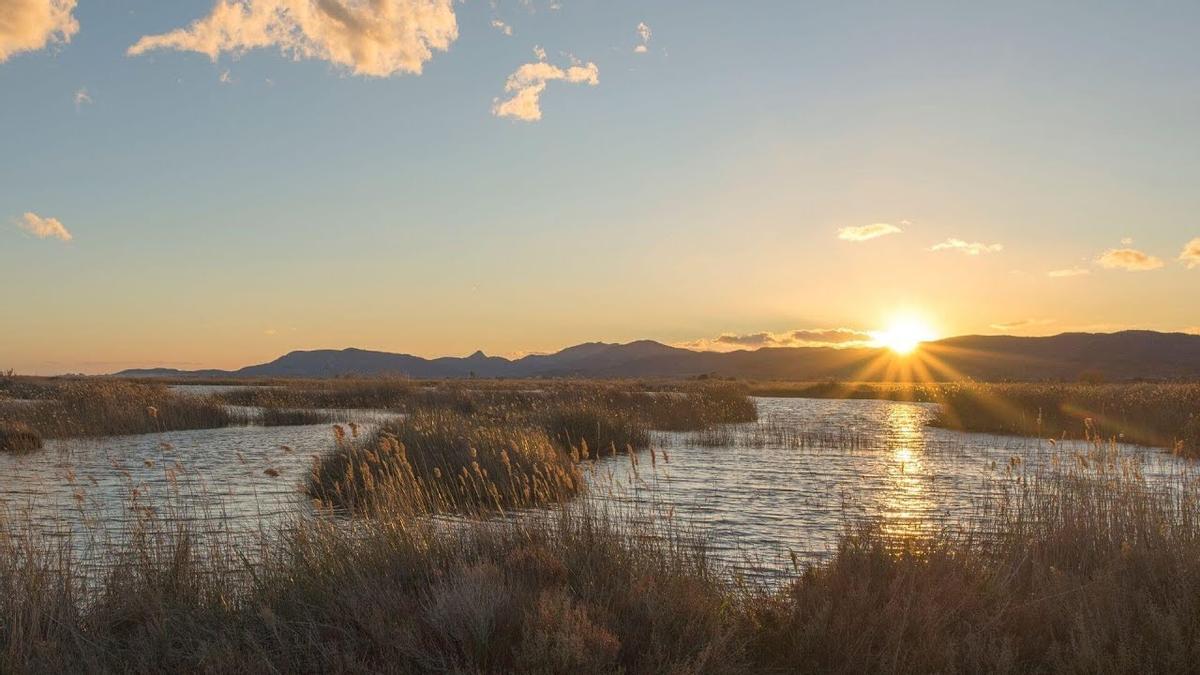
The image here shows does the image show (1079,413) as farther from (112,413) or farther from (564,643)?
(112,413)

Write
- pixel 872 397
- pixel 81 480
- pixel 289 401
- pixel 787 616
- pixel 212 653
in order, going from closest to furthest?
1. pixel 212 653
2. pixel 787 616
3. pixel 81 480
4. pixel 289 401
5. pixel 872 397

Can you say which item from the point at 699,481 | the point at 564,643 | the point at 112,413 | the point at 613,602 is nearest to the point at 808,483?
the point at 699,481

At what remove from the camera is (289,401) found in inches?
1692

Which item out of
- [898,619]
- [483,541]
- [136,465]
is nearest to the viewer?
[898,619]

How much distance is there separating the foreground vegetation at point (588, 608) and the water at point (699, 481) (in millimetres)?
1363

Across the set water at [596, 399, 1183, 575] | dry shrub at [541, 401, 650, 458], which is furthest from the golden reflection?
dry shrub at [541, 401, 650, 458]

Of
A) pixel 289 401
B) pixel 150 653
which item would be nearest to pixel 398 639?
pixel 150 653

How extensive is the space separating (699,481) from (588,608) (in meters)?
12.5

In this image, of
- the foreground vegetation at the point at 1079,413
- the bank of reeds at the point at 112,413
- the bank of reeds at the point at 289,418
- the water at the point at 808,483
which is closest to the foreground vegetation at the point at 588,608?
the water at the point at 808,483

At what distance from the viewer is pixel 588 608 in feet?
20.0

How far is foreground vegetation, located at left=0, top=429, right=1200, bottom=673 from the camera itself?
580cm

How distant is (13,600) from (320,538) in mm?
2341

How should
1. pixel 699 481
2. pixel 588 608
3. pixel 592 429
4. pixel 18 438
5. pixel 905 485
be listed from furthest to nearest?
pixel 592 429, pixel 18 438, pixel 699 481, pixel 905 485, pixel 588 608

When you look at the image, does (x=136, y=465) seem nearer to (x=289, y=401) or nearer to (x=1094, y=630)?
(x=1094, y=630)
